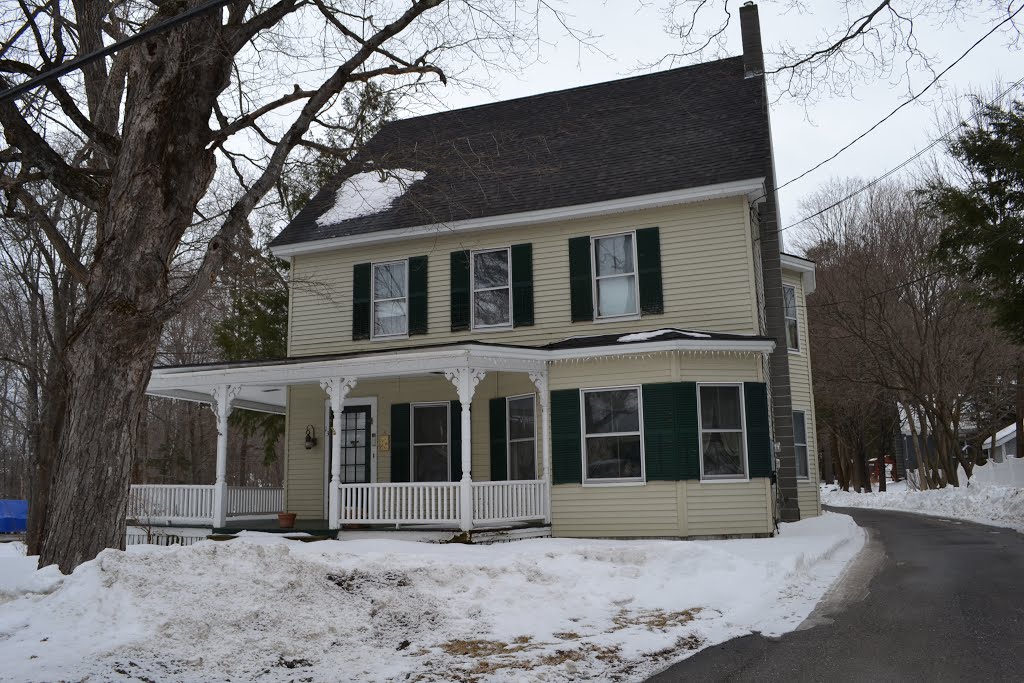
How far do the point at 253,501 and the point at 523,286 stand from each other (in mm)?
7072

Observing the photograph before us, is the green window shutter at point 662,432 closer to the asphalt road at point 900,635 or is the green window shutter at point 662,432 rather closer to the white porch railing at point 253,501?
the asphalt road at point 900,635

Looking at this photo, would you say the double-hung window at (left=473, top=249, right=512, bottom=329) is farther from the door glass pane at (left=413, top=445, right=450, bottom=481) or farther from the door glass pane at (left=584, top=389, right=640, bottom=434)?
the door glass pane at (left=584, top=389, right=640, bottom=434)

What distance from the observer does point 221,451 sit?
47.4 ft

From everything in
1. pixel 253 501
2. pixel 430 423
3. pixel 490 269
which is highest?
pixel 490 269

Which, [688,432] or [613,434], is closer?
[688,432]

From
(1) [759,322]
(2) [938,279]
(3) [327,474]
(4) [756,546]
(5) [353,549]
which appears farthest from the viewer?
(2) [938,279]

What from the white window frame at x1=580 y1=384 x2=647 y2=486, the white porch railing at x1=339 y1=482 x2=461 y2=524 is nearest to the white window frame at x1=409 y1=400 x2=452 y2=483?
the white porch railing at x1=339 y1=482 x2=461 y2=524

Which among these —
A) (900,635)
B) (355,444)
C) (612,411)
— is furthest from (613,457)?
(900,635)

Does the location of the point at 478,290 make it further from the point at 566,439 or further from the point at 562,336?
the point at 566,439

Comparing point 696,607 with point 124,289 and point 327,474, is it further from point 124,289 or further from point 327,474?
point 327,474

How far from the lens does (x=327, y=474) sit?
16.5 m

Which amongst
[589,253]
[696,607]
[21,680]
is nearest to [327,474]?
[589,253]

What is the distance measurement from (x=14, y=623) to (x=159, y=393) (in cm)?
1003

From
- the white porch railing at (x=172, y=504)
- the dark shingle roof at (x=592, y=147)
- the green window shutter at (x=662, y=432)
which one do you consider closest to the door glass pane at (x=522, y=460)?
the green window shutter at (x=662, y=432)
